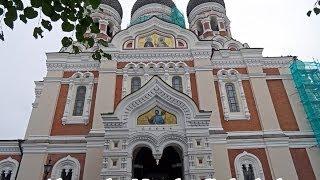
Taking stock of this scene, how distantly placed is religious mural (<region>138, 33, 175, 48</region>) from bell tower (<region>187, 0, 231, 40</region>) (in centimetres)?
535

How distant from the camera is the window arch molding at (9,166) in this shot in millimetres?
14969

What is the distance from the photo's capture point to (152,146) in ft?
43.5

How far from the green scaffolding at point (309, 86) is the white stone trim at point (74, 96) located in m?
8.94

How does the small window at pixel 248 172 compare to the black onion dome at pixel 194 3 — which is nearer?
the small window at pixel 248 172

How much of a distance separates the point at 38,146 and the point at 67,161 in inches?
49.8

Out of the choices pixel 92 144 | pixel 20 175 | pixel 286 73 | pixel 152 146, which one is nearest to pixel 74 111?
pixel 92 144

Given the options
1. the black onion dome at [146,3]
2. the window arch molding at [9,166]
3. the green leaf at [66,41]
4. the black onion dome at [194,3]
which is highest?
the black onion dome at [194,3]

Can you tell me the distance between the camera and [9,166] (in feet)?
49.5

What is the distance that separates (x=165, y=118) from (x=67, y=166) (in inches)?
164

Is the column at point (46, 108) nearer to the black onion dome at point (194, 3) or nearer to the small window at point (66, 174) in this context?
the small window at point (66, 174)

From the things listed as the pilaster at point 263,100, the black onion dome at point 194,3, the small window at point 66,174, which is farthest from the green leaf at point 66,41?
the black onion dome at point 194,3

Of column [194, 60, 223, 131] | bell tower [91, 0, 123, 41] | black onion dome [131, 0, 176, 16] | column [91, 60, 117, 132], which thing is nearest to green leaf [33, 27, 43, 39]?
column [91, 60, 117, 132]

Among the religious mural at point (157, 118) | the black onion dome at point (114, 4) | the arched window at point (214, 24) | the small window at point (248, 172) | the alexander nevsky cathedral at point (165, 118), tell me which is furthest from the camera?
the black onion dome at point (114, 4)

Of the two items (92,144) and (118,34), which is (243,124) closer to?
(92,144)
